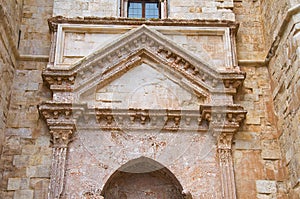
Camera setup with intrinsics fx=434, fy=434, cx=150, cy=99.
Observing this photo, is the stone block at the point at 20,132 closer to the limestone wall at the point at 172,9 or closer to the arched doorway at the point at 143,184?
the arched doorway at the point at 143,184

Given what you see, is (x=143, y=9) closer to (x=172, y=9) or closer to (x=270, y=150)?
(x=172, y=9)

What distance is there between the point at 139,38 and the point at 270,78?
96.1 inches

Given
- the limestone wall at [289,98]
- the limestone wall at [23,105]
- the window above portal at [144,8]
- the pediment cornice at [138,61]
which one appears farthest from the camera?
the window above portal at [144,8]

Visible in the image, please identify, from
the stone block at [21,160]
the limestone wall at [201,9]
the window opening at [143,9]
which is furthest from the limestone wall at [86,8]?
the stone block at [21,160]

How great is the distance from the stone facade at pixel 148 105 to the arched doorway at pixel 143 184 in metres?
0.02

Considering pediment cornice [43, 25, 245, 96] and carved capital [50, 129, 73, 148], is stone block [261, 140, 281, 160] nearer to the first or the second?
pediment cornice [43, 25, 245, 96]

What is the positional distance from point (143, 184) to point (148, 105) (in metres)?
1.34

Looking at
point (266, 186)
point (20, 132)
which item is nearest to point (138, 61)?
point (20, 132)

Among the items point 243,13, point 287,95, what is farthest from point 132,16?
point 287,95

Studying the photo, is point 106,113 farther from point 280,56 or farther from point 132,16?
point 280,56

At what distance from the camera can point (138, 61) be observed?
771 centimetres

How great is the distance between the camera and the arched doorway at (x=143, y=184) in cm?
715

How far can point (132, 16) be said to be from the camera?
8555 mm

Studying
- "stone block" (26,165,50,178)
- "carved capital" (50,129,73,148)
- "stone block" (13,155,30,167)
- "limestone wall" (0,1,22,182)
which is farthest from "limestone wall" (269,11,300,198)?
"limestone wall" (0,1,22,182)
